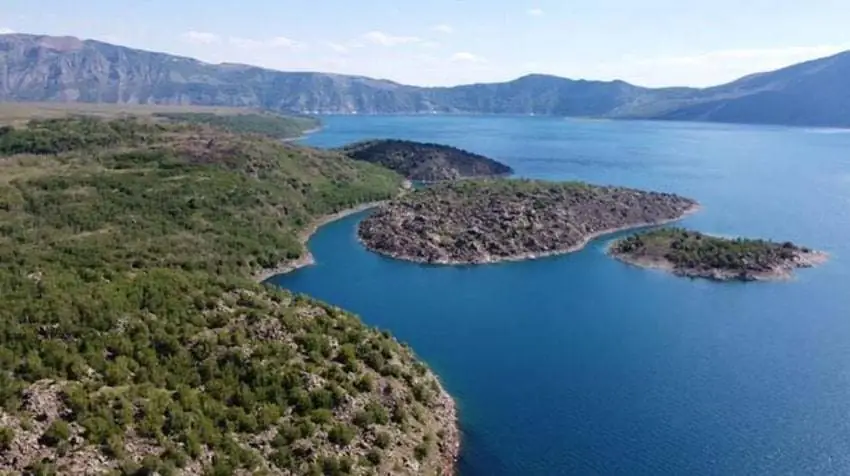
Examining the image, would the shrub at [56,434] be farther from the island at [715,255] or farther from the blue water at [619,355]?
the island at [715,255]

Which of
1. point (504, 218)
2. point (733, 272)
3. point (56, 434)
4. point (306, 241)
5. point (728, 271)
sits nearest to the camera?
point (56, 434)

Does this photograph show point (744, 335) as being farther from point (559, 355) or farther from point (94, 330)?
point (94, 330)

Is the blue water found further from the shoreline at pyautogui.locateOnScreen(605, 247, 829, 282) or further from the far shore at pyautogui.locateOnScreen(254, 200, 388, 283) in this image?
the far shore at pyautogui.locateOnScreen(254, 200, 388, 283)

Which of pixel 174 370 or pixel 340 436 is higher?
pixel 174 370

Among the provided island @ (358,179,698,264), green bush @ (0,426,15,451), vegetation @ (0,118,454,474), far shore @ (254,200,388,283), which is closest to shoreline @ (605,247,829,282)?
island @ (358,179,698,264)

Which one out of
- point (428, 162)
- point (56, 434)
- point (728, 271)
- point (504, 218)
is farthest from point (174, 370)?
point (428, 162)

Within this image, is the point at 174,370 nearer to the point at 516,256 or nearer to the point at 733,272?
the point at 516,256

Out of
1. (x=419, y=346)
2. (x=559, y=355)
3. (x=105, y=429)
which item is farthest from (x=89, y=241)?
(x=559, y=355)

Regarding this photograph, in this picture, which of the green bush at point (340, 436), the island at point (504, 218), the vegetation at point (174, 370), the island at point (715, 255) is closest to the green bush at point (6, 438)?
the vegetation at point (174, 370)
